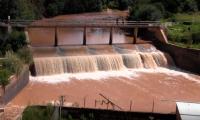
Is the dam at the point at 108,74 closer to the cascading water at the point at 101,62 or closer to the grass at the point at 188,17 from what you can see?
the cascading water at the point at 101,62

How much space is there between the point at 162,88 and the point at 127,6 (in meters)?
34.3

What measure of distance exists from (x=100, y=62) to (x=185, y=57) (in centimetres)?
736

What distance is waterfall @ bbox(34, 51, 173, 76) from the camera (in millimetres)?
33684

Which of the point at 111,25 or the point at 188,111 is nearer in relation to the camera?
the point at 188,111

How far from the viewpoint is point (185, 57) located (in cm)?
3797

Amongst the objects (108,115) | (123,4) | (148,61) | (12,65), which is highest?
(123,4)

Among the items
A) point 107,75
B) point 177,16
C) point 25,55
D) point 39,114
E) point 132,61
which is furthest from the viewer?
point 177,16

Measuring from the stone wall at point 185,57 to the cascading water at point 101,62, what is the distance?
0.67m

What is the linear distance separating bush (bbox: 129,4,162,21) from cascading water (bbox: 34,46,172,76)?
8249mm

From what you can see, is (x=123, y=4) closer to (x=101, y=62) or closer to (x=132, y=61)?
(x=132, y=61)

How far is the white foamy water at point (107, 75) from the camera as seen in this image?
3241 centimetres

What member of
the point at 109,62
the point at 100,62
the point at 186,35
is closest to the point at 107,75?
the point at 100,62

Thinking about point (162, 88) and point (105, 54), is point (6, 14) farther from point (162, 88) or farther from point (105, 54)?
point (162, 88)

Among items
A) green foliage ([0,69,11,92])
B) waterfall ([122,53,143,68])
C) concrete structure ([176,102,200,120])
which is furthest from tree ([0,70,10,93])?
waterfall ([122,53,143,68])
